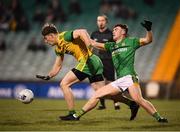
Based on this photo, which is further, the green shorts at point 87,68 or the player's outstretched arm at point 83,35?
the green shorts at point 87,68

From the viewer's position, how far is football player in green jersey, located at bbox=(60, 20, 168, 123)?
392 inches

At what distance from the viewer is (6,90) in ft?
70.8

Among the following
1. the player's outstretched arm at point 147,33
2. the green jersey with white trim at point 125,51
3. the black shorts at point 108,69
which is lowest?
the black shorts at point 108,69

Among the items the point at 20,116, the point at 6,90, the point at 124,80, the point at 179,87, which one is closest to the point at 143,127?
the point at 124,80

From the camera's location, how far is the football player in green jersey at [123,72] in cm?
996

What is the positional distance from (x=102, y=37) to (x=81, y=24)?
36.8 ft

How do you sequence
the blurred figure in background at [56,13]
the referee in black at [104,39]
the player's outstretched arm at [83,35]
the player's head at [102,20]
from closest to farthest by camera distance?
1. the player's outstretched arm at [83,35]
2. the player's head at [102,20]
3. the referee in black at [104,39]
4. the blurred figure in background at [56,13]

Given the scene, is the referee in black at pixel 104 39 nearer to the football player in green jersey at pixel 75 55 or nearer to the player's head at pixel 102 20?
the player's head at pixel 102 20

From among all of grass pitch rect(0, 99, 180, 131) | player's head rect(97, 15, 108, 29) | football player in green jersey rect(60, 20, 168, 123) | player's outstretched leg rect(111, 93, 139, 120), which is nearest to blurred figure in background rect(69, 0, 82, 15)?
player's head rect(97, 15, 108, 29)

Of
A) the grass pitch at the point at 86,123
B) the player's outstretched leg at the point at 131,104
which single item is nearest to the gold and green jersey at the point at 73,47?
the player's outstretched leg at the point at 131,104

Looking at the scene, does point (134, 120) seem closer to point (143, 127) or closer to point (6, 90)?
Answer: point (143, 127)

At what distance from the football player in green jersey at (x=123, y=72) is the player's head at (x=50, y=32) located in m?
1.03

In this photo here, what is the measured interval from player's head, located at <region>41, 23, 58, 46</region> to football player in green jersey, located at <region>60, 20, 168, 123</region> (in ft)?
3.39

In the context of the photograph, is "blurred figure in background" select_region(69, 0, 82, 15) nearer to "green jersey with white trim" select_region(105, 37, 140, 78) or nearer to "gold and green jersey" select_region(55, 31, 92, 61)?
"gold and green jersey" select_region(55, 31, 92, 61)
